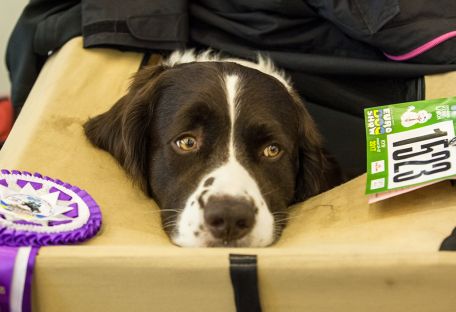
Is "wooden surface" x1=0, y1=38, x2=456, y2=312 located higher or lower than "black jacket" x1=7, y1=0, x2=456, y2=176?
lower

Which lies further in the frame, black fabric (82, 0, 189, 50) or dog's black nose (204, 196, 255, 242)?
black fabric (82, 0, 189, 50)

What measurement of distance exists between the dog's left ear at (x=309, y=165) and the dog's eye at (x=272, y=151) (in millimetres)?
161

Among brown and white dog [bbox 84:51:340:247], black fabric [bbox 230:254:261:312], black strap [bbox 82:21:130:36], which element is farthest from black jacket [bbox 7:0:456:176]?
black fabric [bbox 230:254:261:312]

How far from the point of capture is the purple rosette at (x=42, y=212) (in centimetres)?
122

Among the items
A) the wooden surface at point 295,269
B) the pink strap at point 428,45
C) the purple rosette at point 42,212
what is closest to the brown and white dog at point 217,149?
the wooden surface at point 295,269

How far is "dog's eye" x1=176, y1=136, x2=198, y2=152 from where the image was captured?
1.70 metres

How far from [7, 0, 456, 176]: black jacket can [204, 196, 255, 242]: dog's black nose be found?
0.85 m

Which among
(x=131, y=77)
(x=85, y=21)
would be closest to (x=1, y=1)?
(x=85, y=21)

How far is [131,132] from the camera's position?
1.85 m

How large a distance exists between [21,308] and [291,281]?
53cm

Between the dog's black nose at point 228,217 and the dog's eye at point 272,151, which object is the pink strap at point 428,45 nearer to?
the dog's eye at point 272,151

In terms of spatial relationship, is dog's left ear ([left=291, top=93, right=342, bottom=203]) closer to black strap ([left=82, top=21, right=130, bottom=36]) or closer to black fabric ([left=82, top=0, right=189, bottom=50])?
black fabric ([left=82, top=0, right=189, bottom=50])

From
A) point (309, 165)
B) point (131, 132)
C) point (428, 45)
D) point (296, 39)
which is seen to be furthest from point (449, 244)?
point (296, 39)

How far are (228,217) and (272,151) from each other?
0.41m
